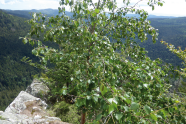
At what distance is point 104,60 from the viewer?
6.40 ft

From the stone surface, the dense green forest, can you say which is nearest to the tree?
the stone surface

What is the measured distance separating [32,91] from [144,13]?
1055cm

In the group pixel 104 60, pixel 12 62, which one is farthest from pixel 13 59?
pixel 104 60

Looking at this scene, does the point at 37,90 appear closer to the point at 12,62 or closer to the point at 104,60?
the point at 104,60

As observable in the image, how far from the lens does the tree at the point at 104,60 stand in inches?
66.5

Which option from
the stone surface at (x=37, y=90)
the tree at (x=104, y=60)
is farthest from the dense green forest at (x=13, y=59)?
the tree at (x=104, y=60)

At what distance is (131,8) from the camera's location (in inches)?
123

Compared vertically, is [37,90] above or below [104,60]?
below

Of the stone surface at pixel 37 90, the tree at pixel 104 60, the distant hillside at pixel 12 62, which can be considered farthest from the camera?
the distant hillside at pixel 12 62

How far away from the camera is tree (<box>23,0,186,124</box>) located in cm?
169

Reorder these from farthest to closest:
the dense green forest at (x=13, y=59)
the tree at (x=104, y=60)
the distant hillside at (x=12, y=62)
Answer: the dense green forest at (x=13, y=59) → the distant hillside at (x=12, y=62) → the tree at (x=104, y=60)

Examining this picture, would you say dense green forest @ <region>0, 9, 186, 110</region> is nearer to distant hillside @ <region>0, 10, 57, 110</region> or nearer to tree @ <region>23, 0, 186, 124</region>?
distant hillside @ <region>0, 10, 57, 110</region>

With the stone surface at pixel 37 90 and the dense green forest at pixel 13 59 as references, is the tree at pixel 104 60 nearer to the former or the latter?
the stone surface at pixel 37 90

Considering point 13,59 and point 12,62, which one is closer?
point 12,62
